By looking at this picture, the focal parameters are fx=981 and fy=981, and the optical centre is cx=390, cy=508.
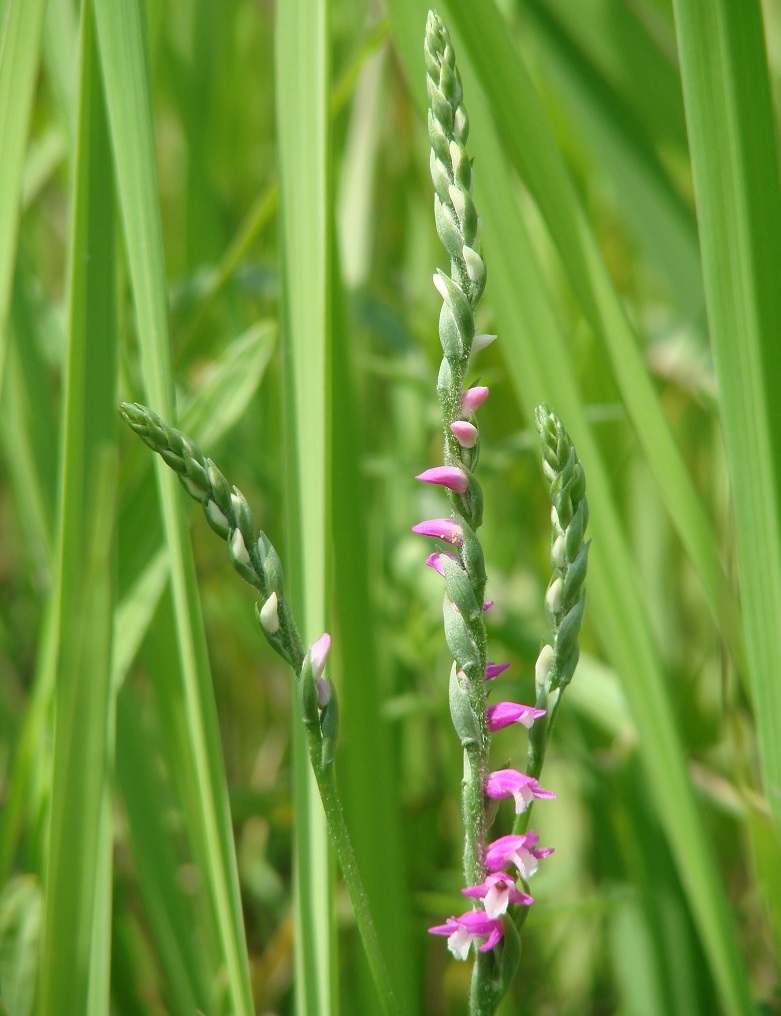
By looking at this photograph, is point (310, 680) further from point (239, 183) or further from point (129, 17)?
point (239, 183)

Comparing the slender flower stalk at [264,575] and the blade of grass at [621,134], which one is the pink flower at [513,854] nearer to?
the slender flower stalk at [264,575]

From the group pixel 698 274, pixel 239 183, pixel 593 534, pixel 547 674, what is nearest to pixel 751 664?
pixel 593 534

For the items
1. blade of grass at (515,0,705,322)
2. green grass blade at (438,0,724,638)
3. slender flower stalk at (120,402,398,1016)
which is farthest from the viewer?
blade of grass at (515,0,705,322)

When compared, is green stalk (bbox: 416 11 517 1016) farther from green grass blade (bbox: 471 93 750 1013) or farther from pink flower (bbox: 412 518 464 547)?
green grass blade (bbox: 471 93 750 1013)

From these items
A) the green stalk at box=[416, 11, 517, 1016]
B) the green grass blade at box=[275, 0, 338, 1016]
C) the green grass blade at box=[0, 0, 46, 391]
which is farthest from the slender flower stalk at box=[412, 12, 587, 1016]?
the green grass blade at box=[0, 0, 46, 391]

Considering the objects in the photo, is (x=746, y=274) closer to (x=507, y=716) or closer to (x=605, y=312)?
(x=605, y=312)

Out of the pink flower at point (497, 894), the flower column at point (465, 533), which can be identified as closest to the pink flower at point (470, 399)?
the flower column at point (465, 533)
